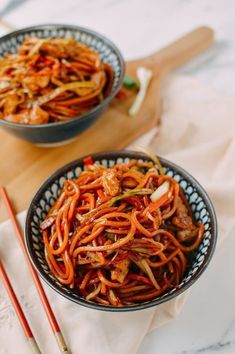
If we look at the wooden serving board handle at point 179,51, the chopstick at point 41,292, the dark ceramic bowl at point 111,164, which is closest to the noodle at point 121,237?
the dark ceramic bowl at point 111,164

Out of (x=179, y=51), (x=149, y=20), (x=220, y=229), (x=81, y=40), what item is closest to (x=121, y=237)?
(x=220, y=229)

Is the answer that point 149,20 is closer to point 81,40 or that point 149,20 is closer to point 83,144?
point 81,40

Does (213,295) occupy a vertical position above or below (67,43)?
below

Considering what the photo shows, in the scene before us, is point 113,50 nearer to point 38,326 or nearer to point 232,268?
point 232,268

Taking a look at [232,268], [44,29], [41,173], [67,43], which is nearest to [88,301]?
[232,268]

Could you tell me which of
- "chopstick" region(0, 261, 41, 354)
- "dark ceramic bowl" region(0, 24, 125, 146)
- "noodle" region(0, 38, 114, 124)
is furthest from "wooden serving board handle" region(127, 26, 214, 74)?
"chopstick" region(0, 261, 41, 354)

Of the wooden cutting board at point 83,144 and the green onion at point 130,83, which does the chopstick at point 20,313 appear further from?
the green onion at point 130,83

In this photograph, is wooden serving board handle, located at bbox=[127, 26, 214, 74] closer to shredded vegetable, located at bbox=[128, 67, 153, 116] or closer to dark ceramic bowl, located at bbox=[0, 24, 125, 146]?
shredded vegetable, located at bbox=[128, 67, 153, 116]
